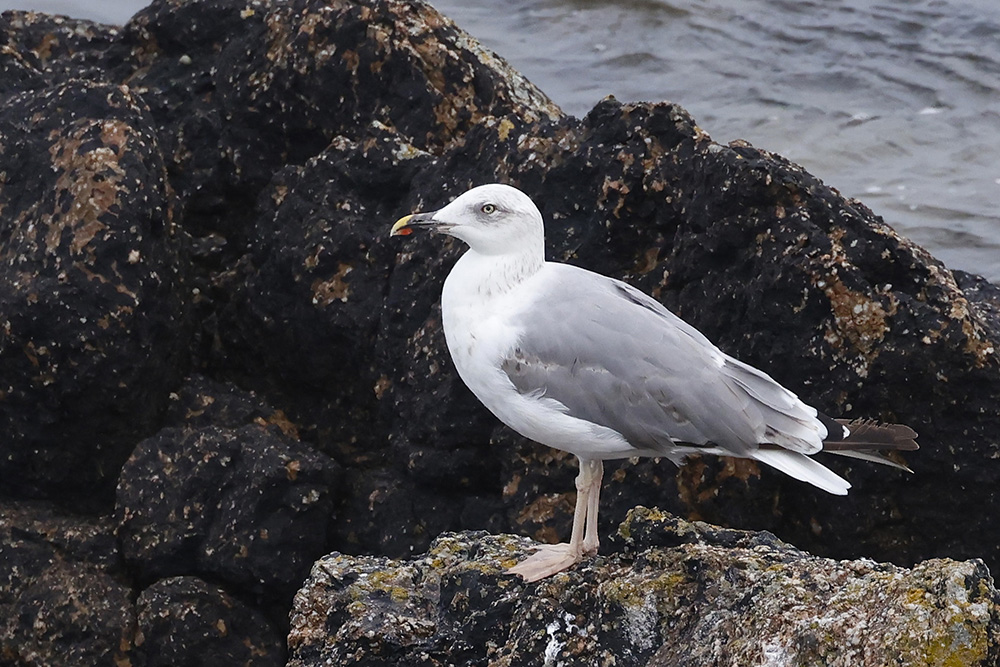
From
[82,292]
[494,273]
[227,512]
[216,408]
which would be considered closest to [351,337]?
[216,408]

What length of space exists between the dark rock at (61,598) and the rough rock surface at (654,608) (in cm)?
157

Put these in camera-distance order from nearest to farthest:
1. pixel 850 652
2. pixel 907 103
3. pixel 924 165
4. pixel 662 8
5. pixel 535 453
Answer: pixel 850 652 → pixel 535 453 → pixel 924 165 → pixel 907 103 → pixel 662 8

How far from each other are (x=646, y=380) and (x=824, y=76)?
31.8ft

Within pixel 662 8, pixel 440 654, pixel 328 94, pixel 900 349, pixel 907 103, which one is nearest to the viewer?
pixel 440 654

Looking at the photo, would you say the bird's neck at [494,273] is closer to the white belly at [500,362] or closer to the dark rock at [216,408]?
the white belly at [500,362]

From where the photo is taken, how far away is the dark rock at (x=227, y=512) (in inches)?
227

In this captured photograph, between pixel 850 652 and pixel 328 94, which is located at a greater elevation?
pixel 328 94

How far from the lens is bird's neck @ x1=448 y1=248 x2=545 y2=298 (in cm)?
500

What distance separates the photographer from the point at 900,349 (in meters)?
5.32

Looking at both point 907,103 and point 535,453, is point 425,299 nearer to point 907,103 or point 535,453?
point 535,453

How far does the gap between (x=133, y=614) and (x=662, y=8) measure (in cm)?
1122

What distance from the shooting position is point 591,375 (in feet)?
15.6

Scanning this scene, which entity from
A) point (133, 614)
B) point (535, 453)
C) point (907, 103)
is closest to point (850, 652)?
point (535, 453)

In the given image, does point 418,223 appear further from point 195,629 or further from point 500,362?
point 195,629
